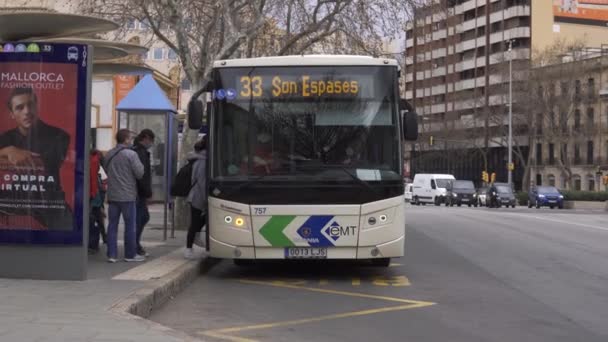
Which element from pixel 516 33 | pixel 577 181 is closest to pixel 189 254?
pixel 577 181

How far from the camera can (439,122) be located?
3824 inches

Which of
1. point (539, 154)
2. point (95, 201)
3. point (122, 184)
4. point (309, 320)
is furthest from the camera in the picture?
→ point (539, 154)

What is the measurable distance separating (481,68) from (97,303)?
95766mm

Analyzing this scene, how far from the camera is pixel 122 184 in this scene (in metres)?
11.9

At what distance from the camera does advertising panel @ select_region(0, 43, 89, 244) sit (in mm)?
9742

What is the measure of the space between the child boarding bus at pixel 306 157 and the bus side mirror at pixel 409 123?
0.05 ft

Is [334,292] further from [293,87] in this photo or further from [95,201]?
[95,201]

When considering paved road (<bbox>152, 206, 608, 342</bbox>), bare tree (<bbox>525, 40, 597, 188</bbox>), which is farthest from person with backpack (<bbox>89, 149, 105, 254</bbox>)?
bare tree (<bbox>525, 40, 597, 188</bbox>)

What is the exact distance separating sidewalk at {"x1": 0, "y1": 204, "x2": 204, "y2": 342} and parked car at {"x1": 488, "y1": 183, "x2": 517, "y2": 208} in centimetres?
5039

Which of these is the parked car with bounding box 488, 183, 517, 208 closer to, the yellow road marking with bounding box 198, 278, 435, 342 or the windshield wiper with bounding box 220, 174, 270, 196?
the yellow road marking with bounding box 198, 278, 435, 342

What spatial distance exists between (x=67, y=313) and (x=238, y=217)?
13.5 feet

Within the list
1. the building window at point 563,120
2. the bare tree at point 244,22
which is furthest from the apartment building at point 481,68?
the bare tree at point 244,22

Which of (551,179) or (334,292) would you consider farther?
(551,179)

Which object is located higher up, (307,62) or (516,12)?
(516,12)
